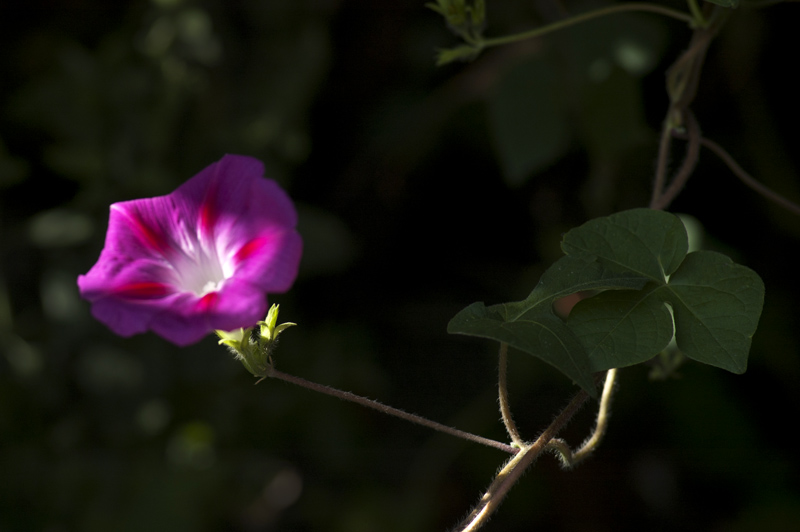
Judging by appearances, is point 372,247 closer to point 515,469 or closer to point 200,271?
point 200,271

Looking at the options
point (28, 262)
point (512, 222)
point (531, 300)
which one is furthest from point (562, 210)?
point (28, 262)

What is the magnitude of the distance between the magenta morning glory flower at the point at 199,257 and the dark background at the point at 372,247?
0.89 m

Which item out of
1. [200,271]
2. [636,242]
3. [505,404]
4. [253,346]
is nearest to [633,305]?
[636,242]

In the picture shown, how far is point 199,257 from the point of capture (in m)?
0.91

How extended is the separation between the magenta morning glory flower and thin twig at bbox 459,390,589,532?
30cm

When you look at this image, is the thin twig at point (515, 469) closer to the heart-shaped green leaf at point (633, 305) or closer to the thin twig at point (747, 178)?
the heart-shaped green leaf at point (633, 305)

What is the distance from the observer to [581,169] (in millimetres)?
2205

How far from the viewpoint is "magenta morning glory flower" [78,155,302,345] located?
694mm

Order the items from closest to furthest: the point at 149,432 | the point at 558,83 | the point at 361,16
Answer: the point at 558,83
the point at 149,432
the point at 361,16

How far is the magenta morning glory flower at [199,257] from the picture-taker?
69cm

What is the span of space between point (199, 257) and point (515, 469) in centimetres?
47

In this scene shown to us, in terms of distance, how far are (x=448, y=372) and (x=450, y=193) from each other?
2.06 ft

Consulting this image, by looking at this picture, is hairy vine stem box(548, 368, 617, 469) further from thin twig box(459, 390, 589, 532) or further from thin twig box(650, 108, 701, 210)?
thin twig box(650, 108, 701, 210)

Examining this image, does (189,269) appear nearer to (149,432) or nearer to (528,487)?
(149,432)
